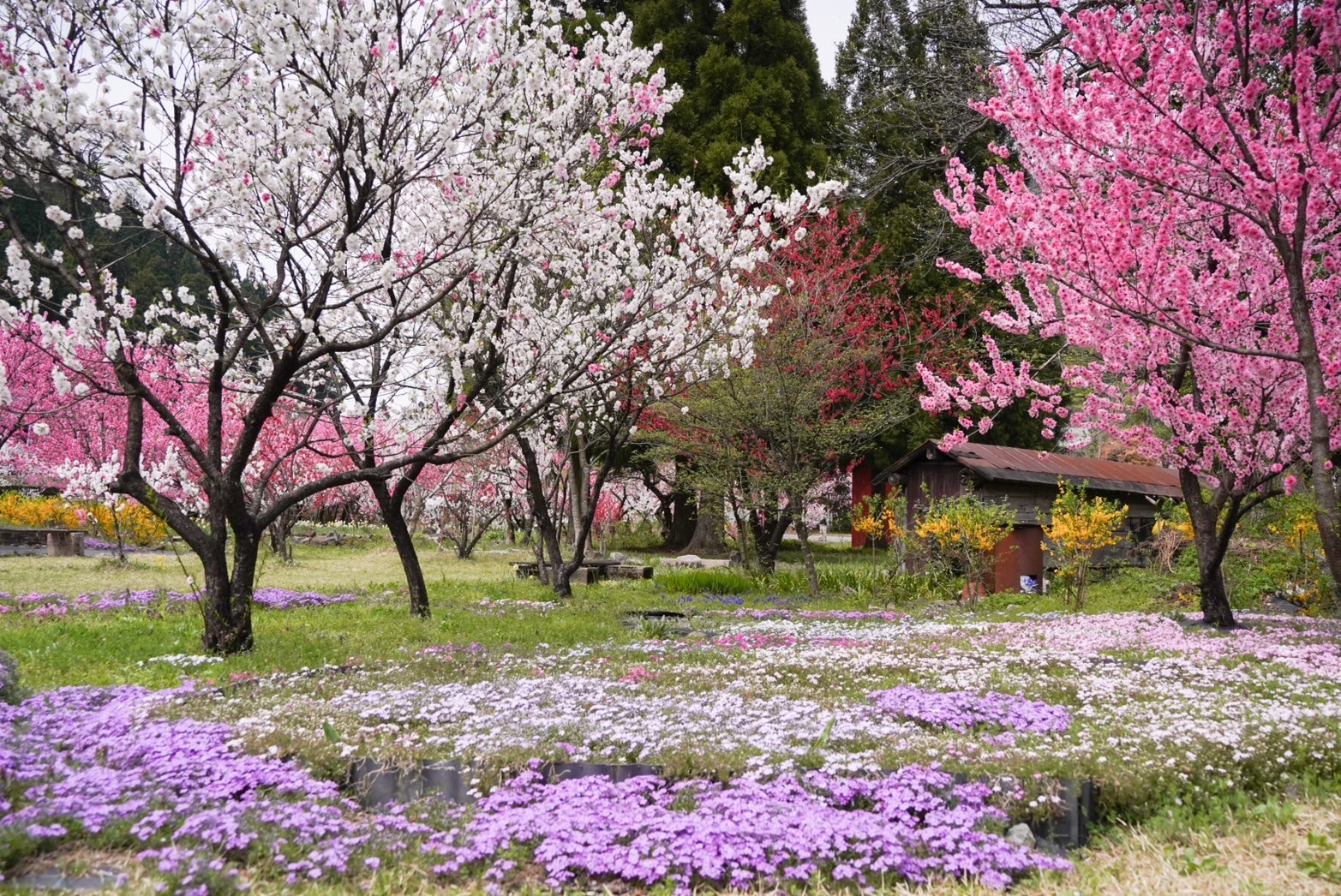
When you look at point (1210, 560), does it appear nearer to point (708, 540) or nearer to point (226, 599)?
point (226, 599)

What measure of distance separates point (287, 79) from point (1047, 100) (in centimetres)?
695

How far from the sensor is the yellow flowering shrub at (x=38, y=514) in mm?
27859

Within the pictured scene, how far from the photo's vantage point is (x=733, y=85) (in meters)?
27.9

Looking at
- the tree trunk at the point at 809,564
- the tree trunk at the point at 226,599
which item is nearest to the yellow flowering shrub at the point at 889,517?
the tree trunk at the point at 809,564

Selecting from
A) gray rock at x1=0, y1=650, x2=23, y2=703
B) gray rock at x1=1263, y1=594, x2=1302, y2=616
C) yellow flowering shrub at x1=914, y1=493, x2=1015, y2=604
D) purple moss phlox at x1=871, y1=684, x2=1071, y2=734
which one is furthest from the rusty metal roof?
gray rock at x1=0, y1=650, x2=23, y2=703

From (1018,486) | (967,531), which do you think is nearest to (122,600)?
(967,531)

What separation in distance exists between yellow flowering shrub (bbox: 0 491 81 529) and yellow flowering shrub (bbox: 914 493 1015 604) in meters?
25.6

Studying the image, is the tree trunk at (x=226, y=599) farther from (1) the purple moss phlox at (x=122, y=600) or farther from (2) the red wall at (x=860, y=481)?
(2) the red wall at (x=860, y=481)

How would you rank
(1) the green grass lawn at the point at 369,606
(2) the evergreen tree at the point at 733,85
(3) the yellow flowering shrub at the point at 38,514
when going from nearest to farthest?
(1) the green grass lawn at the point at 369,606 < (2) the evergreen tree at the point at 733,85 < (3) the yellow flowering shrub at the point at 38,514

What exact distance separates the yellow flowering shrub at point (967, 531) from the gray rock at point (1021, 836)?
11.2m

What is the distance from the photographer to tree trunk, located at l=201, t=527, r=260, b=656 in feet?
28.9

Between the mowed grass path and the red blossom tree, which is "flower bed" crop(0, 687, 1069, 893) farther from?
the red blossom tree

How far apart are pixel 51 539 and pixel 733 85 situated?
74.4 ft

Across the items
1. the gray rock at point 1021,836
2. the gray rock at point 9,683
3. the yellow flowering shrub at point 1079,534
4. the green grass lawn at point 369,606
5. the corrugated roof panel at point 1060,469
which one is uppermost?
the corrugated roof panel at point 1060,469
